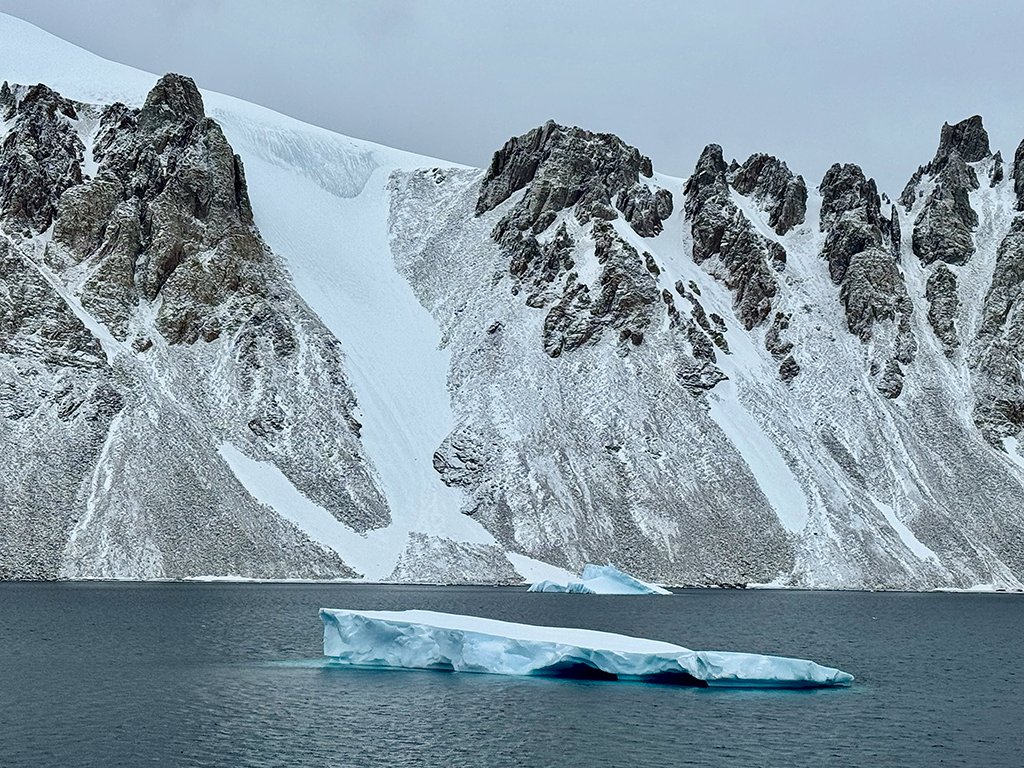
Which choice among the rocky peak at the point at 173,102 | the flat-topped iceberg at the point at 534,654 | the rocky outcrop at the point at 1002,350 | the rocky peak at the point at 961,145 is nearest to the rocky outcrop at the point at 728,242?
the rocky outcrop at the point at 1002,350

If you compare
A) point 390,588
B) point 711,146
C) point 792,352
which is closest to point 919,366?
point 792,352

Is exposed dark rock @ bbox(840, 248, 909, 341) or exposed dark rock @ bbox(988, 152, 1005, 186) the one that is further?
exposed dark rock @ bbox(988, 152, 1005, 186)

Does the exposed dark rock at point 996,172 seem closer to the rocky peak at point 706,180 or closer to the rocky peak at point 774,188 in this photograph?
the rocky peak at point 774,188

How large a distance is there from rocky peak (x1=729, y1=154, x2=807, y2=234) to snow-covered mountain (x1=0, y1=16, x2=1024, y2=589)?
2.92ft

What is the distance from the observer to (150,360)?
430ft

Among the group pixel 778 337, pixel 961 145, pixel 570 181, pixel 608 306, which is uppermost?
pixel 961 145

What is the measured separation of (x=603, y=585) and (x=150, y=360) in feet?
194

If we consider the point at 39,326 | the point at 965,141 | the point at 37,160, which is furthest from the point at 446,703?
the point at 965,141

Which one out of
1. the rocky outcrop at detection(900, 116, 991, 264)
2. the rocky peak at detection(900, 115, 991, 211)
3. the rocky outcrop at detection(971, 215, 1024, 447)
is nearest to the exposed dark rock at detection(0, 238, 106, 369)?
the rocky outcrop at detection(971, 215, 1024, 447)

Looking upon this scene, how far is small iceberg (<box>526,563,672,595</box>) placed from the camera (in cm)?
11381

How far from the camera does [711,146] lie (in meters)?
185

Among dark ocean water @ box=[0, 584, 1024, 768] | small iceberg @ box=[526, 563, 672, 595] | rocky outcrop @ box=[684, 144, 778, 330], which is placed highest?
rocky outcrop @ box=[684, 144, 778, 330]

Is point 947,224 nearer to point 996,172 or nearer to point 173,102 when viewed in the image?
point 996,172

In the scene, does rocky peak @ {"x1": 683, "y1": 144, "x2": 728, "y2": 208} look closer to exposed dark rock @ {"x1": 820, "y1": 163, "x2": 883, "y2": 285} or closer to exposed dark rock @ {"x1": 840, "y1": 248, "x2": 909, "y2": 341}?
exposed dark rock @ {"x1": 820, "y1": 163, "x2": 883, "y2": 285}
